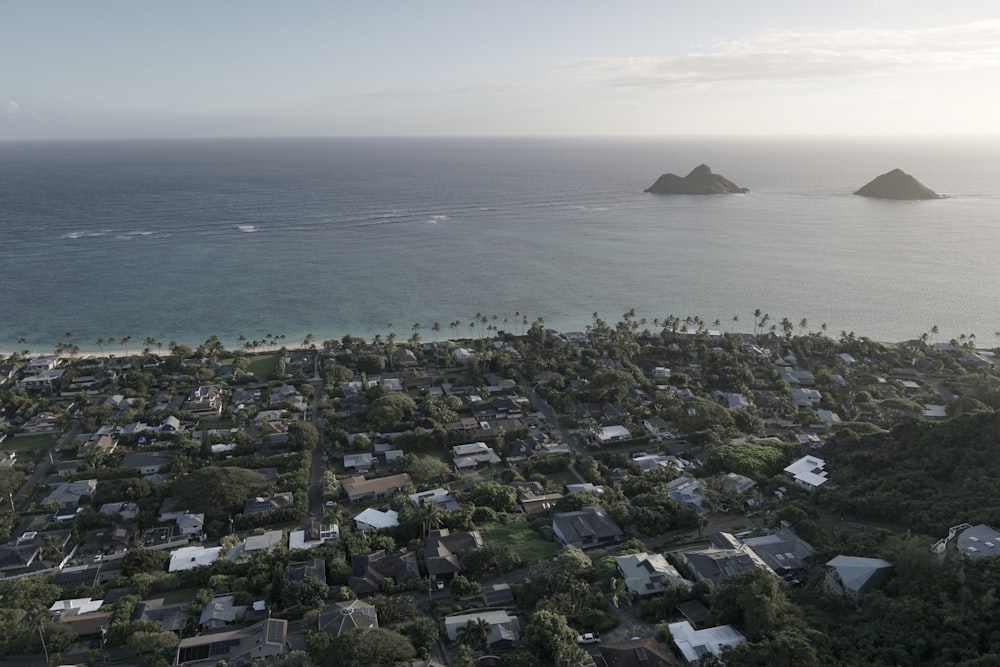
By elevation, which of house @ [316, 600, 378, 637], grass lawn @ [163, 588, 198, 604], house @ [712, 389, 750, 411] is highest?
house @ [712, 389, 750, 411]

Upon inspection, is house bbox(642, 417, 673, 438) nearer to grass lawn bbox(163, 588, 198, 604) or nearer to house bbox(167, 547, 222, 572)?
house bbox(167, 547, 222, 572)

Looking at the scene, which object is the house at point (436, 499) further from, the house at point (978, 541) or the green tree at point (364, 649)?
the house at point (978, 541)

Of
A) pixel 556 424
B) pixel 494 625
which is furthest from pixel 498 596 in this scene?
pixel 556 424

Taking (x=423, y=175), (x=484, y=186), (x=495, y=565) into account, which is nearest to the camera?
(x=495, y=565)

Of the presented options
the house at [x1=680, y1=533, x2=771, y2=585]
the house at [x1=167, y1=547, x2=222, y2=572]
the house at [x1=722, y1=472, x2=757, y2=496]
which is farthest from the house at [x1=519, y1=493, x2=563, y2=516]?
the house at [x1=167, y1=547, x2=222, y2=572]

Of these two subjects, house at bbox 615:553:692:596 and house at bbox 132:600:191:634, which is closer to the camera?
house at bbox 132:600:191:634

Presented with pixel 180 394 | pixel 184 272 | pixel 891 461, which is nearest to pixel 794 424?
pixel 891 461

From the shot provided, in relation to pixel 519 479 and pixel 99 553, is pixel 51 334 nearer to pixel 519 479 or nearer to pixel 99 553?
pixel 99 553
